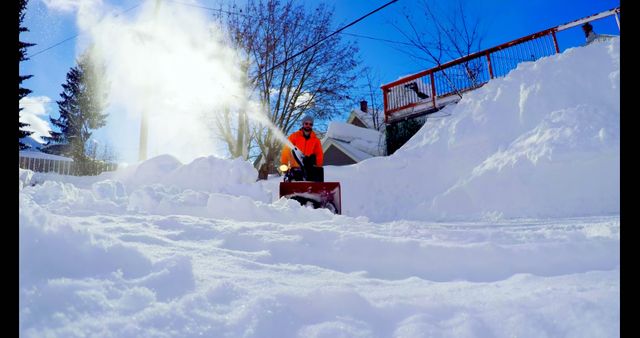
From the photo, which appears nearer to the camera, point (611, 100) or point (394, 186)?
point (611, 100)

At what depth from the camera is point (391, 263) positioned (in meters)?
2.46

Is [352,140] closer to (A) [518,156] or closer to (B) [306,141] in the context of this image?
(B) [306,141]

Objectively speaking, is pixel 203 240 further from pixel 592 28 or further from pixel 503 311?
pixel 592 28

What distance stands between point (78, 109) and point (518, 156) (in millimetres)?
37386

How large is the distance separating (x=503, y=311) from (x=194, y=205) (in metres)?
4.39

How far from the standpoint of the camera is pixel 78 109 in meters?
34.2

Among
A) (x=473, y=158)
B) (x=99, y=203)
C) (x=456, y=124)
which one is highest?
(x=456, y=124)

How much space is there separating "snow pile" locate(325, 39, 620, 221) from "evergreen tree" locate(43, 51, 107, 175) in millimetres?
31309

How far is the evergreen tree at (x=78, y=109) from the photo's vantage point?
34.0 meters

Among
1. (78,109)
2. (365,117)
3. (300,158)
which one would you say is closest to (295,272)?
(300,158)

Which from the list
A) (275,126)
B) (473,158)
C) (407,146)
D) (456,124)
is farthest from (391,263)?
(275,126)

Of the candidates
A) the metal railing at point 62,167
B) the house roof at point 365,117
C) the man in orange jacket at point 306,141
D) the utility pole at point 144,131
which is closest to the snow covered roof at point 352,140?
the house roof at point 365,117

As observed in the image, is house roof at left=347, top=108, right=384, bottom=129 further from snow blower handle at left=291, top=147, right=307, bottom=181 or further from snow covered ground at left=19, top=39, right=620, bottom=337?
snow covered ground at left=19, top=39, right=620, bottom=337

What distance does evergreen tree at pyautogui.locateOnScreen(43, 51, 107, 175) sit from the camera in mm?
34031
